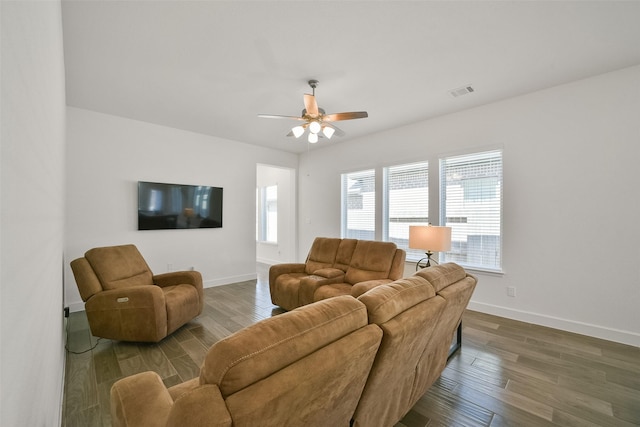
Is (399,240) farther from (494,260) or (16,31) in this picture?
(16,31)

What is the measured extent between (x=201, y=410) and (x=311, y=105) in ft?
8.88

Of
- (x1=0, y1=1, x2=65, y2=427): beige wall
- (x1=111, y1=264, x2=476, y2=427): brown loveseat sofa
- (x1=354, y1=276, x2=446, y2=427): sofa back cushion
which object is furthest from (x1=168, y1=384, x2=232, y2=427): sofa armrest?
(x1=354, y1=276, x2=446, y2=427): sofa back cushion

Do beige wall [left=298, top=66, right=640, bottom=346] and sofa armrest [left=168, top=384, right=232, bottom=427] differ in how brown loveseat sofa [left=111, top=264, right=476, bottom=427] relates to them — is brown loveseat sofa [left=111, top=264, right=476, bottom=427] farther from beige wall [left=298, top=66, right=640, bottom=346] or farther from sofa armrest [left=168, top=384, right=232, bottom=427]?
beige wall [left=298, top=66, right=640, bottom=346]

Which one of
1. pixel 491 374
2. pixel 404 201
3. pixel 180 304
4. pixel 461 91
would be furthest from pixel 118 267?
pixel 461 91

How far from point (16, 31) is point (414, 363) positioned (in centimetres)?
197

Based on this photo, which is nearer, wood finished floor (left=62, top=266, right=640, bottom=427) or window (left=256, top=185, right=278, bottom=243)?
wood finished floor (left=62, top=266, right=640, bottom=427)

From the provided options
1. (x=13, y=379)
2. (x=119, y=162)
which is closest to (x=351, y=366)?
(x=13, y=379)

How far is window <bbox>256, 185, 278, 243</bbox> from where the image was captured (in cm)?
753

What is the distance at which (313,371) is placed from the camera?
2.89 feet

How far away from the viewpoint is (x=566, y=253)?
10.4 ft

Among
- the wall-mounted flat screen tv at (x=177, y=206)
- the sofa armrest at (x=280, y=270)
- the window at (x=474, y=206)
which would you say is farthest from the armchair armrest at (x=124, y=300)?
the window at (x=474, y=206)

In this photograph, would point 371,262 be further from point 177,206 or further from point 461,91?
point 177,206

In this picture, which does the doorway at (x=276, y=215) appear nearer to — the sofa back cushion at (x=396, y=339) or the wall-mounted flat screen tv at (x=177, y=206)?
the wall-mounted flat screen tv at (x=177, y=206)

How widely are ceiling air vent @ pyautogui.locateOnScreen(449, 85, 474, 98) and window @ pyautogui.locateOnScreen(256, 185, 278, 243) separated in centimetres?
500
